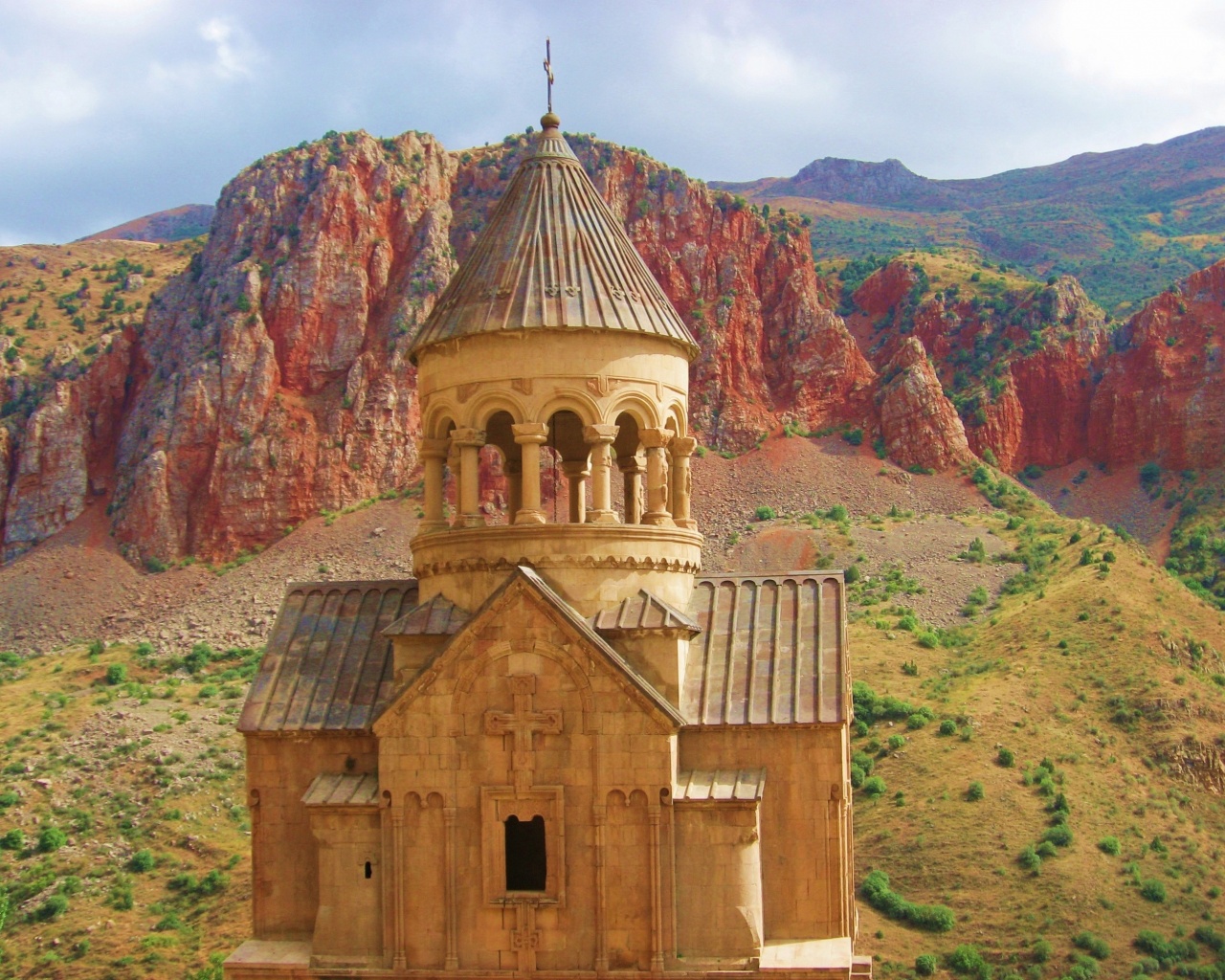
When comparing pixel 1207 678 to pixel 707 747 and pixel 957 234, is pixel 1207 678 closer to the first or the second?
pixel 707 747

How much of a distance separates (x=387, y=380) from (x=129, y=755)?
A: 133ft

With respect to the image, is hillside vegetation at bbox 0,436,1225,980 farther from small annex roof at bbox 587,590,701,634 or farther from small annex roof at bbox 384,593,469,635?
small annex roof at bbox 384,593,469,635

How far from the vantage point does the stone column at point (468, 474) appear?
2019 cm

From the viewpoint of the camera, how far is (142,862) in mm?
59219

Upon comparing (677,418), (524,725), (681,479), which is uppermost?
(677,418)

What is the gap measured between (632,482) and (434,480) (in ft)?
10.6

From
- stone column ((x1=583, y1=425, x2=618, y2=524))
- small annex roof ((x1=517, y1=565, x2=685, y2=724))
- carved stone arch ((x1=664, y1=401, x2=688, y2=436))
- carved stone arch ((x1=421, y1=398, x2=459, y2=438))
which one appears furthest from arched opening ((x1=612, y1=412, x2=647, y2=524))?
small annex roof ((x1=517, y1=565, x2=685, y2=724))

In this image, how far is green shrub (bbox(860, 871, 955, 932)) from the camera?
50.4 metres

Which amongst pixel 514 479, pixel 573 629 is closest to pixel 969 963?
pixel 514 479

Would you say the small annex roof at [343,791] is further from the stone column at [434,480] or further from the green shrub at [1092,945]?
the green shrub at [1092,945]

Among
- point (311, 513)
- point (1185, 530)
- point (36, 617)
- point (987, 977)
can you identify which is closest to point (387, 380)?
point (311, 513)

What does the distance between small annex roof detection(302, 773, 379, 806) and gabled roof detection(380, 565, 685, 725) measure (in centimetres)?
110

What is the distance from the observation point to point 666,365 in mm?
20922

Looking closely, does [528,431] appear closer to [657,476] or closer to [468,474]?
[468,474]
